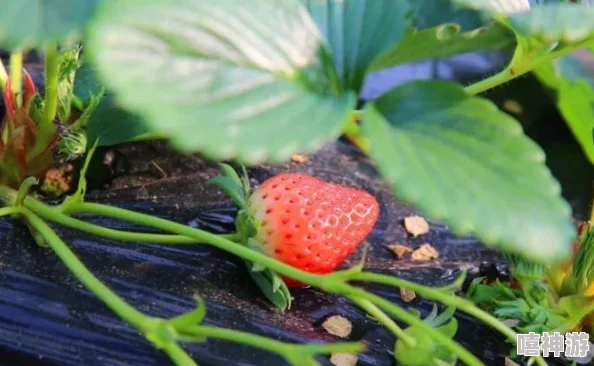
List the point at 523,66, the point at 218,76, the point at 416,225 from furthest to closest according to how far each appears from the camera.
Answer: the point at 416,225 → the point at 523,66 → the point at 218,76

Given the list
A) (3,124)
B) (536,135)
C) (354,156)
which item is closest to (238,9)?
(3,124)

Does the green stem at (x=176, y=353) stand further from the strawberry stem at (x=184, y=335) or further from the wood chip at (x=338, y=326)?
the wood chip at (x=338, y=326)

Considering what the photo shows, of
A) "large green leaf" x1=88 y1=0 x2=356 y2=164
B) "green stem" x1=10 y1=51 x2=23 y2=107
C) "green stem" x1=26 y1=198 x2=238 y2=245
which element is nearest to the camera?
"large green leaf" x1=88 y1=0 x2=356 y2=164

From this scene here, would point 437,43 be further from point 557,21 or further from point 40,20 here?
point 40,20

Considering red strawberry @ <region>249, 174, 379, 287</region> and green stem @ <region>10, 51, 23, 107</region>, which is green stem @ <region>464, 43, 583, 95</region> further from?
green stem @ <region>10, 51, 23, 107</region>

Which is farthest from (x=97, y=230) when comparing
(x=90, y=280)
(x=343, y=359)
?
(x=343, y=359)

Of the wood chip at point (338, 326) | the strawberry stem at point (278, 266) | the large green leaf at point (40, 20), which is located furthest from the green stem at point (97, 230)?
the large green leaf at point (40, 20)

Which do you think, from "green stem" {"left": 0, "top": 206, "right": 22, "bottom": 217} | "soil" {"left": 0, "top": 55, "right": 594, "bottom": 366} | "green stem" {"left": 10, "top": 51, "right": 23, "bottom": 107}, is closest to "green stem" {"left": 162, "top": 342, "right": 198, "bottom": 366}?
"soil" {"left": 0, "top": 55, "right": 594, "bottom": 366}
